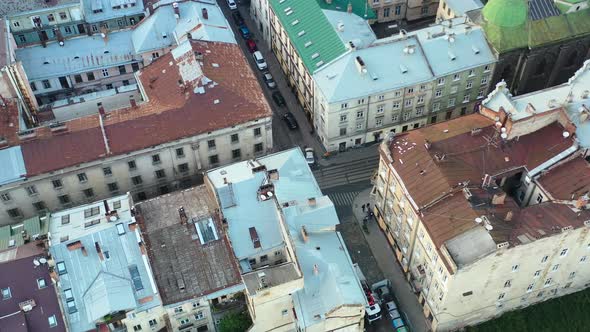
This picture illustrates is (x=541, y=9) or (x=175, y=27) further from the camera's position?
(x=175, y=27)

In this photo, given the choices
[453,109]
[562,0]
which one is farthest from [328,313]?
[562,0]

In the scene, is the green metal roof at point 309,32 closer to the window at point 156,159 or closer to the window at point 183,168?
the window at point 183,168

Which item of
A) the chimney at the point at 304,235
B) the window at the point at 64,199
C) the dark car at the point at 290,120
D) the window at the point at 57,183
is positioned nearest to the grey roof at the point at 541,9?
the dark car at the point at 290,120

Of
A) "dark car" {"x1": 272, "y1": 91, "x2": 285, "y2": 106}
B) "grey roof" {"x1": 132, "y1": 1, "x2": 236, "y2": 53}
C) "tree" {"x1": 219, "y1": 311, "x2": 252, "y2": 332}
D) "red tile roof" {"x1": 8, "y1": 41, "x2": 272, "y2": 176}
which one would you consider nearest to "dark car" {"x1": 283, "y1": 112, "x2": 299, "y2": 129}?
"dark car" {"x1": 272, "y1": 91, "x2": 285, "y2": 106}

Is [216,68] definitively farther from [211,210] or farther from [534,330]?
[534,330]

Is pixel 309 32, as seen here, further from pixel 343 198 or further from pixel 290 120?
pixel 343 198

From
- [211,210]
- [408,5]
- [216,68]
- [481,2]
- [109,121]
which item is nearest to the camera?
[211,210]

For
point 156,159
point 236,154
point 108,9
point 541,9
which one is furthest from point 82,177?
point 541,9
